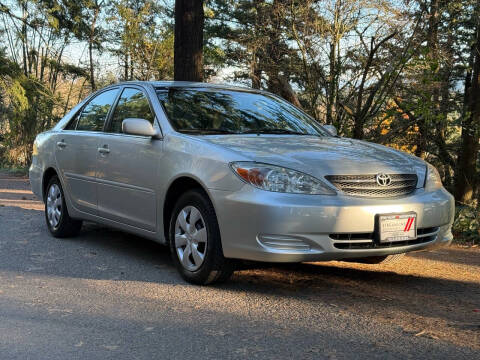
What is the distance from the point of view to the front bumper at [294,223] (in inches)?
157

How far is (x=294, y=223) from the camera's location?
13.1 feet

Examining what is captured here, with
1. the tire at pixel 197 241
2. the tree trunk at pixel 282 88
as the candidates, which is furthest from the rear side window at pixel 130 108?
the tree trunk at pixel 282 88

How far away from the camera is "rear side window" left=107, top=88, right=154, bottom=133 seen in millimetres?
5457

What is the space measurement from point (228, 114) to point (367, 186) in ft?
5.47

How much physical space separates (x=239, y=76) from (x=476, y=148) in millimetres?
6339

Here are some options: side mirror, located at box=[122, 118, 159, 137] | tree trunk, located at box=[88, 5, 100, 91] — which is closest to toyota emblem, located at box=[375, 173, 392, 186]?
side mirror, located at box=[122, 118, 159, 137]

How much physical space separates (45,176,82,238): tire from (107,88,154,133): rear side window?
128 centimetres

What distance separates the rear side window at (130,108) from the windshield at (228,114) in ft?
0.61

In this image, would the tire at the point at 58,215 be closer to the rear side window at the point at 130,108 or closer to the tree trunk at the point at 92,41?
the rear side window at the point at 130,108

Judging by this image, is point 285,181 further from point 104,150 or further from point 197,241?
point 104,150

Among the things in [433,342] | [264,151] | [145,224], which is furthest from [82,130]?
[433,342]

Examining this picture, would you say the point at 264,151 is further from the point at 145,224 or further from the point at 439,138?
the point at 439,138

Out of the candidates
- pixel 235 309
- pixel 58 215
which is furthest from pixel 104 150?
pixel 235 309

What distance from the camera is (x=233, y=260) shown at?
4391 mm
